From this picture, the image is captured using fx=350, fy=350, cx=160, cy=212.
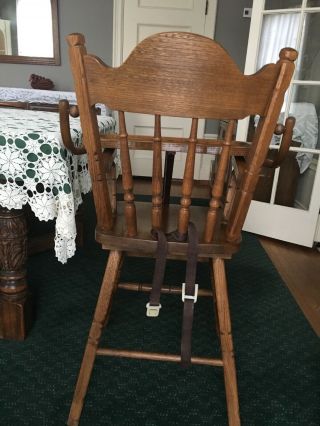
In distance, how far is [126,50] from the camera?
3531 millimetres

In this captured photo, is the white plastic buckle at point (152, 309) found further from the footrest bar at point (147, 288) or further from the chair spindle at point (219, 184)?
the footrest bar at point (147, 288)

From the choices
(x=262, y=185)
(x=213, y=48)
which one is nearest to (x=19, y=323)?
(x=213, y=48)

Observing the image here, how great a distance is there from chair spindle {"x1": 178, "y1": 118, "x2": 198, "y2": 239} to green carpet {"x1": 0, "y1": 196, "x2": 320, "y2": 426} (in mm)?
551

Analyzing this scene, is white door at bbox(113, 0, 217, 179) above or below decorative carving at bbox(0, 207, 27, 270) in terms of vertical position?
above

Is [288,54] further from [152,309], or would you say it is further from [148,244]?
[152,309]

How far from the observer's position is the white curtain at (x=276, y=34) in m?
2.21

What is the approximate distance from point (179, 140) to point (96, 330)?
1.86 ft

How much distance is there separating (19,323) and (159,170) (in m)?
0.83

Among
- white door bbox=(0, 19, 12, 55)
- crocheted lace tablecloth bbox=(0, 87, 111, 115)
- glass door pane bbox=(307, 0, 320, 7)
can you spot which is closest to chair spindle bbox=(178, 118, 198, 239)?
glass door pane bbox=(307, 0, 320, 7)

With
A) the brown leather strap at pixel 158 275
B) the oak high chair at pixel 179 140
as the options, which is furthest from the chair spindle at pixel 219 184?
the brown leather strap at pixel 158 275

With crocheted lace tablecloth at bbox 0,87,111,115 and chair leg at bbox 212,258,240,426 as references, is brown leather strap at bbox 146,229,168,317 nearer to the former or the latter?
chair leg at bbox 212,258,240,426

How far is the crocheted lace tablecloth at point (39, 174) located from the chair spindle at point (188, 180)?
33 cm

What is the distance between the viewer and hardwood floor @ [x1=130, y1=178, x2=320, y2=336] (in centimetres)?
164

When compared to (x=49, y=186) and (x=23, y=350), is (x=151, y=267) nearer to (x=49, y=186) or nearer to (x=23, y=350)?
(x=23, y=350)
